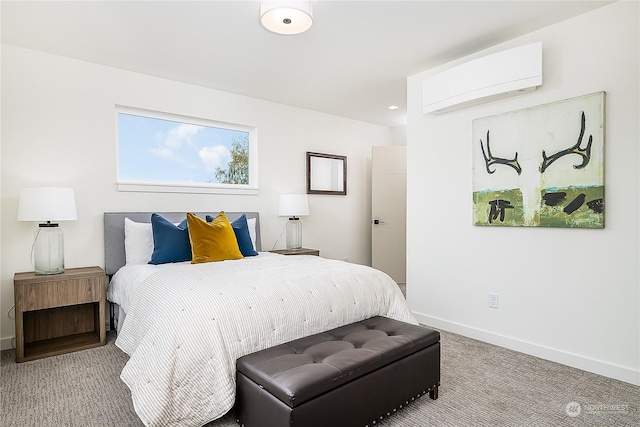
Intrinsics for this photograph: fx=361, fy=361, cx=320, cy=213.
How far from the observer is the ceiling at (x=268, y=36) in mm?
2404

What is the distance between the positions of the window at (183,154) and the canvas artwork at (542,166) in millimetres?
2530

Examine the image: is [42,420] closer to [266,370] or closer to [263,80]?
[266,370]

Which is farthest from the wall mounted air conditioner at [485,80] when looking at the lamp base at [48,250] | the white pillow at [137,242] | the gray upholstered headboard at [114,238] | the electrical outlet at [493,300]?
the lamp base at [48,250]

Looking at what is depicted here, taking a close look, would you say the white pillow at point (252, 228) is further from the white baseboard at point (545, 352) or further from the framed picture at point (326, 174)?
the white baseboard at point (545, 352)

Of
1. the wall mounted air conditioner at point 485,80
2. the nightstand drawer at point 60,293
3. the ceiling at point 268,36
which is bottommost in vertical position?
the nightstand drawer at point 60,293

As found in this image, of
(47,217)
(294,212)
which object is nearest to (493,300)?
(294,212)

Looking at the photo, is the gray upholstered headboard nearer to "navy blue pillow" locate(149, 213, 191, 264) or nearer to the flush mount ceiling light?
"navy blue pillow" locate(149, 213, 191, 264)

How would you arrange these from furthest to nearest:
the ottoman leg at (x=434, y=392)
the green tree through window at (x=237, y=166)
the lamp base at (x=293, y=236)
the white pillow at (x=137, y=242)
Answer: the lamp base at (x=293, y=236)
the green tree through window at (x=237, y=166)
the white pillow at (x=137, y=242)
the ottoman leg at (x=434, y=392)

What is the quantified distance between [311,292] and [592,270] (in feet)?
6.31

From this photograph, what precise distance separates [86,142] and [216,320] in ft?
8.01

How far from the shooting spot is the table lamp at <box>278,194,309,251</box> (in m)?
4.27

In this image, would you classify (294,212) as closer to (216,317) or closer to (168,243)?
(168,243)

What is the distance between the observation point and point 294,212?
425 centimetres

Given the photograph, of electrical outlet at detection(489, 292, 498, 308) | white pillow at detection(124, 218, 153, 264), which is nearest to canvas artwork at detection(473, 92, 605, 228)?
electrical outlet at detection(489, 292, 498, 308)
